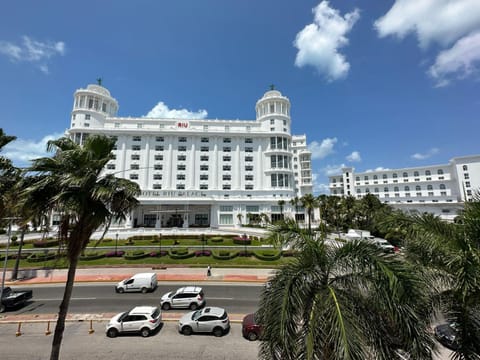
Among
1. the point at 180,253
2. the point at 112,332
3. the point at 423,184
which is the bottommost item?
the point at 112,332

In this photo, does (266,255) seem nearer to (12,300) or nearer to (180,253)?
(180,253)

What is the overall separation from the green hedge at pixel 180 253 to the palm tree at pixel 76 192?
25.0 meters

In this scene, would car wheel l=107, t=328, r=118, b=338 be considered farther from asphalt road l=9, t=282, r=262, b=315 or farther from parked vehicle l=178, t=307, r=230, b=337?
asphalt road l=9, t=282, r=262, b=315

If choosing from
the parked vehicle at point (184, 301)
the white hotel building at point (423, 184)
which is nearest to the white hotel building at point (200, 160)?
the white hotel building at point (423, 184)

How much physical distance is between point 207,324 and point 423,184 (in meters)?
101

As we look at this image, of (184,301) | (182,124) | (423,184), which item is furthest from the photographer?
(423,184)

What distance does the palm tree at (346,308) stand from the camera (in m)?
4.67

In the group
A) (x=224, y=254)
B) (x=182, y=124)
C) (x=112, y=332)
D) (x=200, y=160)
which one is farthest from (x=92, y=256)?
(x=182, y=124)

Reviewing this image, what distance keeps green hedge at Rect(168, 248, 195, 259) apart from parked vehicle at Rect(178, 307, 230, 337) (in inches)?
744

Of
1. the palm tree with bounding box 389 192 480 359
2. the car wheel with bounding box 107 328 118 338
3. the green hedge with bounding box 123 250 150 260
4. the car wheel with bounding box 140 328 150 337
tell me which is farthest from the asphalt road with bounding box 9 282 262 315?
the palm tree with bounding box 389 192 480 359

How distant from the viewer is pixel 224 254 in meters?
34.2

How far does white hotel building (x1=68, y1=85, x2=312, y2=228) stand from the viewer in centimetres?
6322

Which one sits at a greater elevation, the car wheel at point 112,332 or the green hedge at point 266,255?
the green hedge at point 266,255

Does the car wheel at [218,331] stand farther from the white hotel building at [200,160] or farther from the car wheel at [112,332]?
the white hotel building at [200,160]
